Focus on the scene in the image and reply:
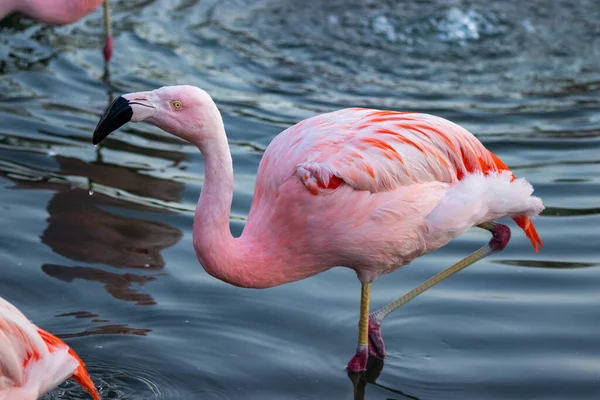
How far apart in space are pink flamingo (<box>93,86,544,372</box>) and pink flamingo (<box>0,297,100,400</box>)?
0.65 m

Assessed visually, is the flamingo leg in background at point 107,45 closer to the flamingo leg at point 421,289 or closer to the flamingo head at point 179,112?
the flamingo leg at point 421,289

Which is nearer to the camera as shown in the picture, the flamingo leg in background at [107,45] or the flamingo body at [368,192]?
the flamingo body at [368,192]

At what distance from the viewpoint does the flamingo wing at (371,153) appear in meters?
3.75

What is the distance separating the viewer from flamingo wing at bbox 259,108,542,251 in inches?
148

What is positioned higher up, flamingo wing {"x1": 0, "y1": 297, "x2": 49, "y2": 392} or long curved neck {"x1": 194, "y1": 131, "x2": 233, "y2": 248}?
long curved neck {"x1": 194, "y1": 131, "x2": 233, "y2": 248}

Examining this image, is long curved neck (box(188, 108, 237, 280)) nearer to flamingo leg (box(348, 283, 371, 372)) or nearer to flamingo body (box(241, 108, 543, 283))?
flamingo body (box(241, 108, 543, 283))

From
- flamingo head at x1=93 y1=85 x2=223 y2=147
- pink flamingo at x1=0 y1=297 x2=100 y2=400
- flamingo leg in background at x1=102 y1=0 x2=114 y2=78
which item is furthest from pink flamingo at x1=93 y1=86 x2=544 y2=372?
flamingo leg in background at x1=102 y1=0 x2=114 y2=78

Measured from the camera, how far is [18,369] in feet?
10.4

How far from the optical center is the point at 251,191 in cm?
590

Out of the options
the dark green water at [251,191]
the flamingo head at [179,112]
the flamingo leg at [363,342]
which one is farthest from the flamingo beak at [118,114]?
the flamingo leg at [363,342]

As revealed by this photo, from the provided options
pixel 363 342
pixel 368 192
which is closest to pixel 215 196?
pixel 368 192

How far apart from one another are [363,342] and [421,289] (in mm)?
465

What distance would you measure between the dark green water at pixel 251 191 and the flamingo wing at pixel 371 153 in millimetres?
843

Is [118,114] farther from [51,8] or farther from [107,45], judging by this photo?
[107,45]
